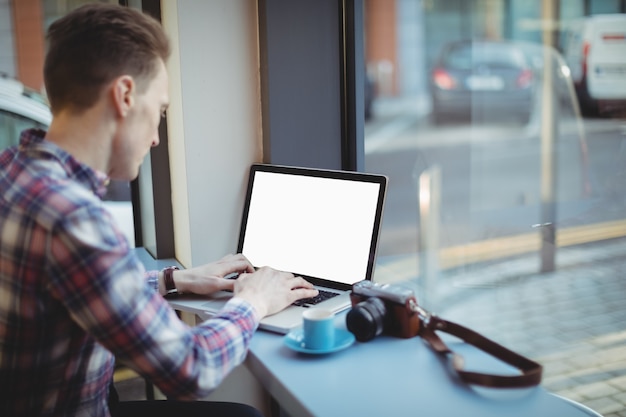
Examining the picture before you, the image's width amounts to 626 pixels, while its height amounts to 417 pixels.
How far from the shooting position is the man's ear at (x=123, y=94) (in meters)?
1.12

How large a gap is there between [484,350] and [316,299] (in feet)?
1.46

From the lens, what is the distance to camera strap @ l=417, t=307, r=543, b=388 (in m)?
1.07

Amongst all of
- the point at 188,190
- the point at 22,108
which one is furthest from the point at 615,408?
the point at 22,108

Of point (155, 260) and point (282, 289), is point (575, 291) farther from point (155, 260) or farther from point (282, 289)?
point (155, 260)

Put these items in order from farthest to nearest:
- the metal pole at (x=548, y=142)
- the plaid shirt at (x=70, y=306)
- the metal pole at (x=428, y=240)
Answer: the metal pole at (x=428, y=240), the metal pole at (x=548, y=142), the plaid shirt at (x=70, y=306)

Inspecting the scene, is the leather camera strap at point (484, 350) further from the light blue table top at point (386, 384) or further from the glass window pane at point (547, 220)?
the glass window pane at point (547, 220)

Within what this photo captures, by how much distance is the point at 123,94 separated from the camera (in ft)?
3.70

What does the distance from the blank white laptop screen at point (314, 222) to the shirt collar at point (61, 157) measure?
623 millimetres

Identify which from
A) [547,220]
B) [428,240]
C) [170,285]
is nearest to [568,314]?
[547,220]

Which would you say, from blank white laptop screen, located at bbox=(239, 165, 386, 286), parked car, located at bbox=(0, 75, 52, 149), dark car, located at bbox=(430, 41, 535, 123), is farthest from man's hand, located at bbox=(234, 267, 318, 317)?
dark car, located at bbox=(430, 41, 535, 123)

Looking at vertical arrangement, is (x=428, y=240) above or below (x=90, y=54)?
below

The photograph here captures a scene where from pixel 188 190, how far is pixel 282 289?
642 mm

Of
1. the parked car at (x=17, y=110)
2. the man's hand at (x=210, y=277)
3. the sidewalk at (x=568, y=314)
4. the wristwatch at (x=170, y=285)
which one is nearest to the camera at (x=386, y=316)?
the sidewalk at (x=568, y=314)

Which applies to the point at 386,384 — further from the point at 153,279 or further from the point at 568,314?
the point at 568,314
